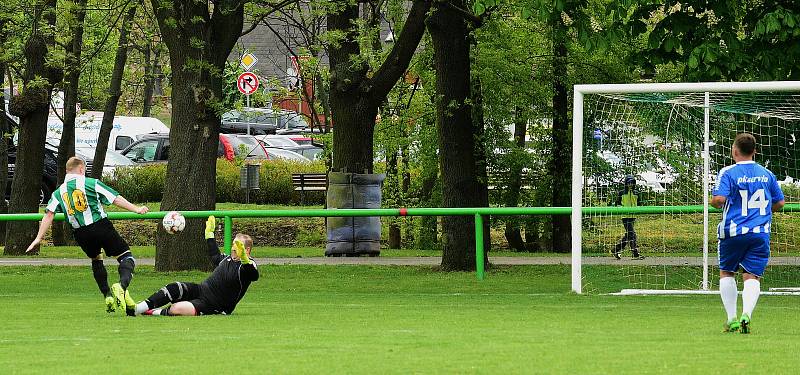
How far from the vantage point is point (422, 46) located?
2825 cm

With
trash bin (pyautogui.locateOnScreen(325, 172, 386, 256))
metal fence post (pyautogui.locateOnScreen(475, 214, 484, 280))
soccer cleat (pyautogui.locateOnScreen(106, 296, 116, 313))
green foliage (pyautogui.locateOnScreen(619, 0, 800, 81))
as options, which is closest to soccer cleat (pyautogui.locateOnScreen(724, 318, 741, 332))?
soccer cleat (pyautogui.locateOnScreen(106, 296, 116, 313))

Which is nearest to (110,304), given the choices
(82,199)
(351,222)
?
(82,199)

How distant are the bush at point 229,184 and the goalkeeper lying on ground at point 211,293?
20.6m

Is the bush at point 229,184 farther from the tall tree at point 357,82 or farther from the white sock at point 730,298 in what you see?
the white sock at point 730,298

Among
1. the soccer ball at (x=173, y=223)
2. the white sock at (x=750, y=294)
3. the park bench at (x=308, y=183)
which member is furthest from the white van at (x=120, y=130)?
the white sock at (x=750, y=294)

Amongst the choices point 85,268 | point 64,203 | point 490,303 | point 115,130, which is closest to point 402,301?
point 490,303

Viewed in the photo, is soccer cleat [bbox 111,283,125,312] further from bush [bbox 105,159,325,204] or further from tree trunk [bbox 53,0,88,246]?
bush [bbox 105,159,325,204]

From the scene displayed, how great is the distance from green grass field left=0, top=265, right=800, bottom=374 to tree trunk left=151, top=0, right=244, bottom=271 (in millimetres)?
2289

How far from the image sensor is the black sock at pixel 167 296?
43.7 ft

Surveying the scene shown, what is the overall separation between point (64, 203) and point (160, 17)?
725 cm

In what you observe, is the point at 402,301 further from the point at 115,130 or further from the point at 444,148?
the point at 115,130

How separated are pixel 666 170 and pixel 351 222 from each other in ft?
22.2

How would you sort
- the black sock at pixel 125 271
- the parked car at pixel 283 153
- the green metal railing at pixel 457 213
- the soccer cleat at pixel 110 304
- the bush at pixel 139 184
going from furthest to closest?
1. the parked car at pixel 283 153
2. the bush at pixel 139 184
3. the green metal railing at pixel 457 213
4. the black sock at pixel 125 271
5. the soccer cleat at pixel 110 304

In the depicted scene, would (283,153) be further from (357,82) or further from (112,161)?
(357,82)
